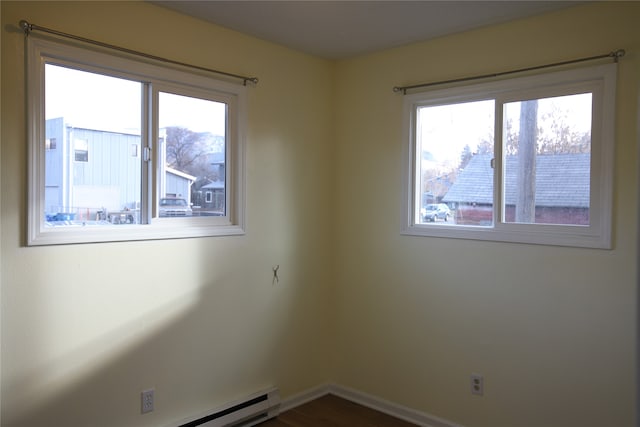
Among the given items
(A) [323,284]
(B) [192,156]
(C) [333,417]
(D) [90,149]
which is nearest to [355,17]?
(B) [192,156]

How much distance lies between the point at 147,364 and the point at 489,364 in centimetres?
199

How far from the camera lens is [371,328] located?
365 cm

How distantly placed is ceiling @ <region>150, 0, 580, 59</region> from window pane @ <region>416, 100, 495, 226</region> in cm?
51

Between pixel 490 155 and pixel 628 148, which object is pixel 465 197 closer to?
pixel 490 155

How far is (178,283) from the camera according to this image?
2.92m

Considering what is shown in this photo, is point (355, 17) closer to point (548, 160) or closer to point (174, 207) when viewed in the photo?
point (548, 160)

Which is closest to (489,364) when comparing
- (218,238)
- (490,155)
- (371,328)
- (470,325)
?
(470,325)

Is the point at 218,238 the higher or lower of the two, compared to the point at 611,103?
lower

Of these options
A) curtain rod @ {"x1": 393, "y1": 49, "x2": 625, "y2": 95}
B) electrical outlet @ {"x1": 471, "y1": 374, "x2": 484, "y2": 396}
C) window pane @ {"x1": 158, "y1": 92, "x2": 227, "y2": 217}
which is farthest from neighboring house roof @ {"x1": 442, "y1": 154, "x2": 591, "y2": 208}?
window pane @ {"x1": 158, "y1": 92, "x2": 227, "y2": 217}

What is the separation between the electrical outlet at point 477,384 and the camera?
10.1 ft

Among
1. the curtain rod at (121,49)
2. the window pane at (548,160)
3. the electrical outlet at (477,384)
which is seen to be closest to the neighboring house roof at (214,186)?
the curtain rod at (121,49)

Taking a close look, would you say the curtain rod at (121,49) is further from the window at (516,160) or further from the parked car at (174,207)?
the window at (516,160)

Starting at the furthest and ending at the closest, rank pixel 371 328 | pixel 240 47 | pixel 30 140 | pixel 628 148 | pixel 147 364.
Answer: pixel 371 328 < pixel 240 47 < pixel 147 364 < pixel 628 148 < pixel 30 140

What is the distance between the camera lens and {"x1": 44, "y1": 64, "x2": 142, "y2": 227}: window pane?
2.43 m
